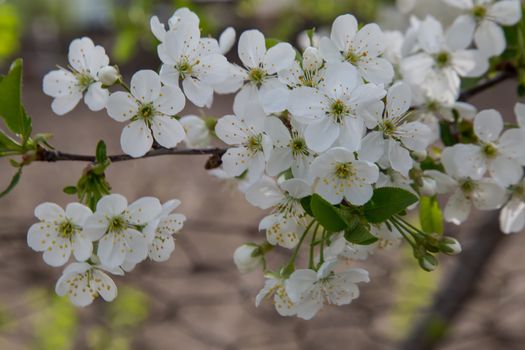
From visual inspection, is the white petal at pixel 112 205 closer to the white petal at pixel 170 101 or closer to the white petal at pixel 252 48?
the white petal at pixel 170 101

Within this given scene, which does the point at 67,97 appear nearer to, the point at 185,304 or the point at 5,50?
the point at 5,50

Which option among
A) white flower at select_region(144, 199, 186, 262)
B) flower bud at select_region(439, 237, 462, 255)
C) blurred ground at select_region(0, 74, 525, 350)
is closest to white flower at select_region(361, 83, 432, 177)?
flower bud at select_region(439, 237, 462, 255)

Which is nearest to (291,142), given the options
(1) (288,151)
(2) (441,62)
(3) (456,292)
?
(1) (288,151)

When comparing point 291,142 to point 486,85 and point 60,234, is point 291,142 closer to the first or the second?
point 60,234

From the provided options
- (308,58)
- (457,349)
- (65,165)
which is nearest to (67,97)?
(308,58)

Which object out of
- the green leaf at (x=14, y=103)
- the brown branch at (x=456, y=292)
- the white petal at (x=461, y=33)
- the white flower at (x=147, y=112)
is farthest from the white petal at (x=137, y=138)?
the brown branch at (x=456, y=292)

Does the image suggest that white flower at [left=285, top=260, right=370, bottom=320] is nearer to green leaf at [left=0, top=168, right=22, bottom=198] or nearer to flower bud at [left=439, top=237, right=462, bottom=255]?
flower bud at [left=439, top=237, right=462, bottom=255]
